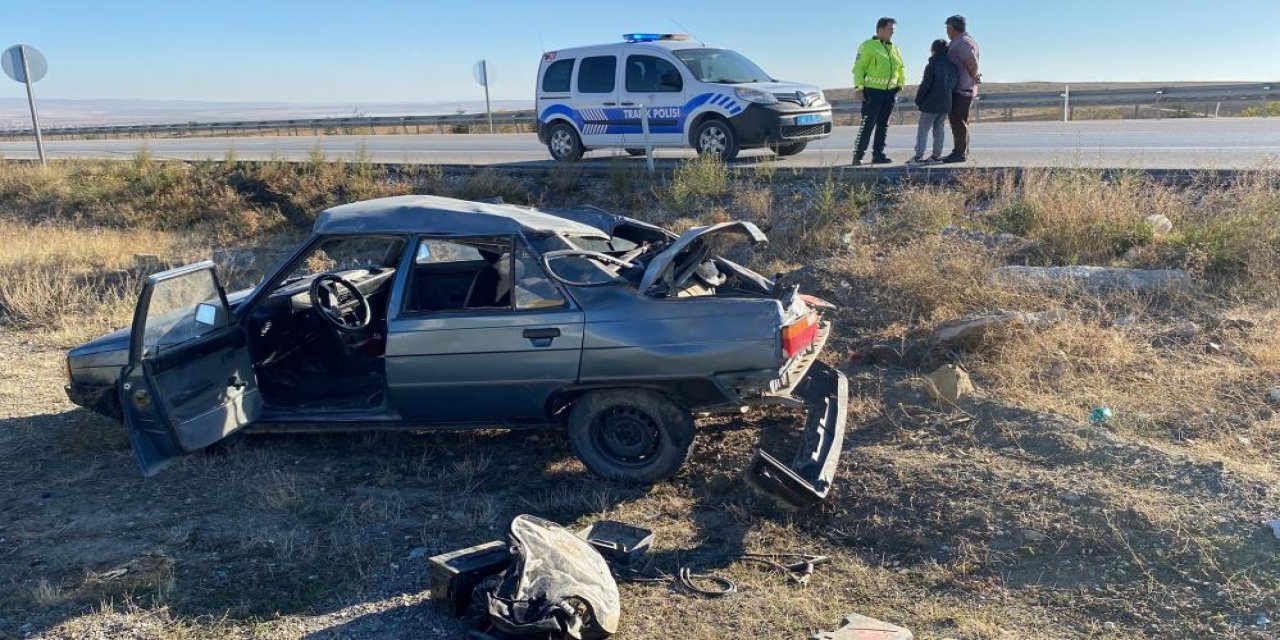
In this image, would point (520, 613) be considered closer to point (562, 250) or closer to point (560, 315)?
point (560, 315)

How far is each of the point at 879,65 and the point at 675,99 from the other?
297 centimetres

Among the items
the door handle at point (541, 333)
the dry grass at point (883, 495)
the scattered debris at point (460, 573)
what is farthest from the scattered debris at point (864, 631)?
the door handle at point (541, 333)

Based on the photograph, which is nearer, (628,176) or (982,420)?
(982,420)

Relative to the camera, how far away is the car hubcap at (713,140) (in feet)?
42.1

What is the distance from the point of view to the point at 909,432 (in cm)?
562

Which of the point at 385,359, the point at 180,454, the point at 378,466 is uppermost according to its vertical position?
the point at 385,359

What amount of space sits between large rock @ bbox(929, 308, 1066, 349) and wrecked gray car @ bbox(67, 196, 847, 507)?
1.51 m

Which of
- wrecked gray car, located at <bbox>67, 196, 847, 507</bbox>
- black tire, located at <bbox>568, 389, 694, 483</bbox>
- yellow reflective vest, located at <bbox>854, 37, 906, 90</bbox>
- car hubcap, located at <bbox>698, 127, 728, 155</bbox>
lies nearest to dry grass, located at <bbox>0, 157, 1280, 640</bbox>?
black tire, located at <bbox>568, 389, 694, 483</bbox>

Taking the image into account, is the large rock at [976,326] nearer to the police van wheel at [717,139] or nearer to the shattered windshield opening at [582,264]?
the shattered windshield opening at [582,264]

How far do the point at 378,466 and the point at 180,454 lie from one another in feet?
3.68

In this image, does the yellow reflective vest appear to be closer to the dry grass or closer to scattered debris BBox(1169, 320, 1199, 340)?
the dry grass

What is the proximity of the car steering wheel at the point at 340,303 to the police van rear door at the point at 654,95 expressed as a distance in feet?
24.8

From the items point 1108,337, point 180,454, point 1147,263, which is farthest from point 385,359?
point 1147,263

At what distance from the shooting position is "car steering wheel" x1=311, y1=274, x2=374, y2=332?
5.50 meters
